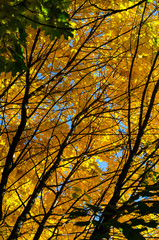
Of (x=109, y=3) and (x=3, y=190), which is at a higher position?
(x=109, y=3)

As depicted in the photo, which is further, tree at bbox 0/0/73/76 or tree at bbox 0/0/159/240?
tree at bbox 0/0/159/240

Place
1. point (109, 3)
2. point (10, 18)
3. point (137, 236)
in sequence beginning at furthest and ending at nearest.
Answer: point (109, 3) → point (10, 18) → point (137, 236)

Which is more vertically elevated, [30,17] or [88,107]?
[30,17]

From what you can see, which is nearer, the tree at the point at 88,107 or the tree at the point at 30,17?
the tree at the point at 30,17

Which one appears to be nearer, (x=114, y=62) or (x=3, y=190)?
(x=3, y=190)

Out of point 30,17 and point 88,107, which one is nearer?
point 30,17

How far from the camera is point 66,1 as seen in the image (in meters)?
1.96

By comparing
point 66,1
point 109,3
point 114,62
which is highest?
point 109,3

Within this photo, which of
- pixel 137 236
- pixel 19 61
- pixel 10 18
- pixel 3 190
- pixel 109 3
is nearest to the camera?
pixel 137 236

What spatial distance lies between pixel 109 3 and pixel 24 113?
1998 millimetres

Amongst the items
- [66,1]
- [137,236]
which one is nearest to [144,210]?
[137,236]

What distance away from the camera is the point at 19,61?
2.07 m

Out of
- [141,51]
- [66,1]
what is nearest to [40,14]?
[66,1]

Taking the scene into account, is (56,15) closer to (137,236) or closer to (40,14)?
(40,14)
